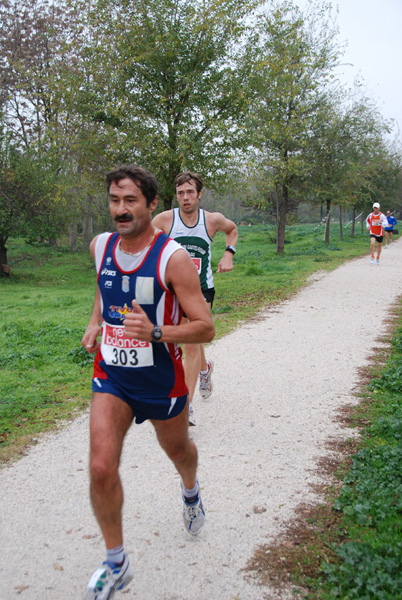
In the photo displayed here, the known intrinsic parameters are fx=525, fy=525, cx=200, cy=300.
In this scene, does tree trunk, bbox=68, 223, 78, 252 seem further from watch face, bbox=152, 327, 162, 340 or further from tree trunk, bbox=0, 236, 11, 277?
watch face, bbox=152, 327, 162, 340

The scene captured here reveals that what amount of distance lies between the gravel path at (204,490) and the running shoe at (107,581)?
242 millimetres

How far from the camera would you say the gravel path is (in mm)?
2809

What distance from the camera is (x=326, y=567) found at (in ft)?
9.01

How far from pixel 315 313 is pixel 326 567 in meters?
7.82

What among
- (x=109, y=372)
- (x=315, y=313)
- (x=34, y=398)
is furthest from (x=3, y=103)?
(x=109, y=372)

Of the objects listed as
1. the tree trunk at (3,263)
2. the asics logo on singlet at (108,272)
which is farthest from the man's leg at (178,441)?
the tree trunk at (3,263)

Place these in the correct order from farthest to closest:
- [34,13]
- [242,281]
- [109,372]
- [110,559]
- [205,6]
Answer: [34,13] → [242,281] → [205,6] → [109,372] → [110,559]

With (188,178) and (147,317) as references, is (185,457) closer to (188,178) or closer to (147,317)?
(147,317)

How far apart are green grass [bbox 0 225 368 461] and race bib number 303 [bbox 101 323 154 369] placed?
220 cm

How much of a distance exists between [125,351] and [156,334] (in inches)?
10.3

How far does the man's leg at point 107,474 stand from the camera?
2434 millimetres

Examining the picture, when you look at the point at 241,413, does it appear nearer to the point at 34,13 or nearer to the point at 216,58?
the point at 216,58

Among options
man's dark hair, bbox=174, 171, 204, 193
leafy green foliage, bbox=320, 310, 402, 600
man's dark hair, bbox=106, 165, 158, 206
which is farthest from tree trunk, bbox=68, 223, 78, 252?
man's dark hair, bbox=106, 165, 158, 206

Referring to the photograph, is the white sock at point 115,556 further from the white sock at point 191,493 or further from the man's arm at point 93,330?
the man's arm at point 93,330
